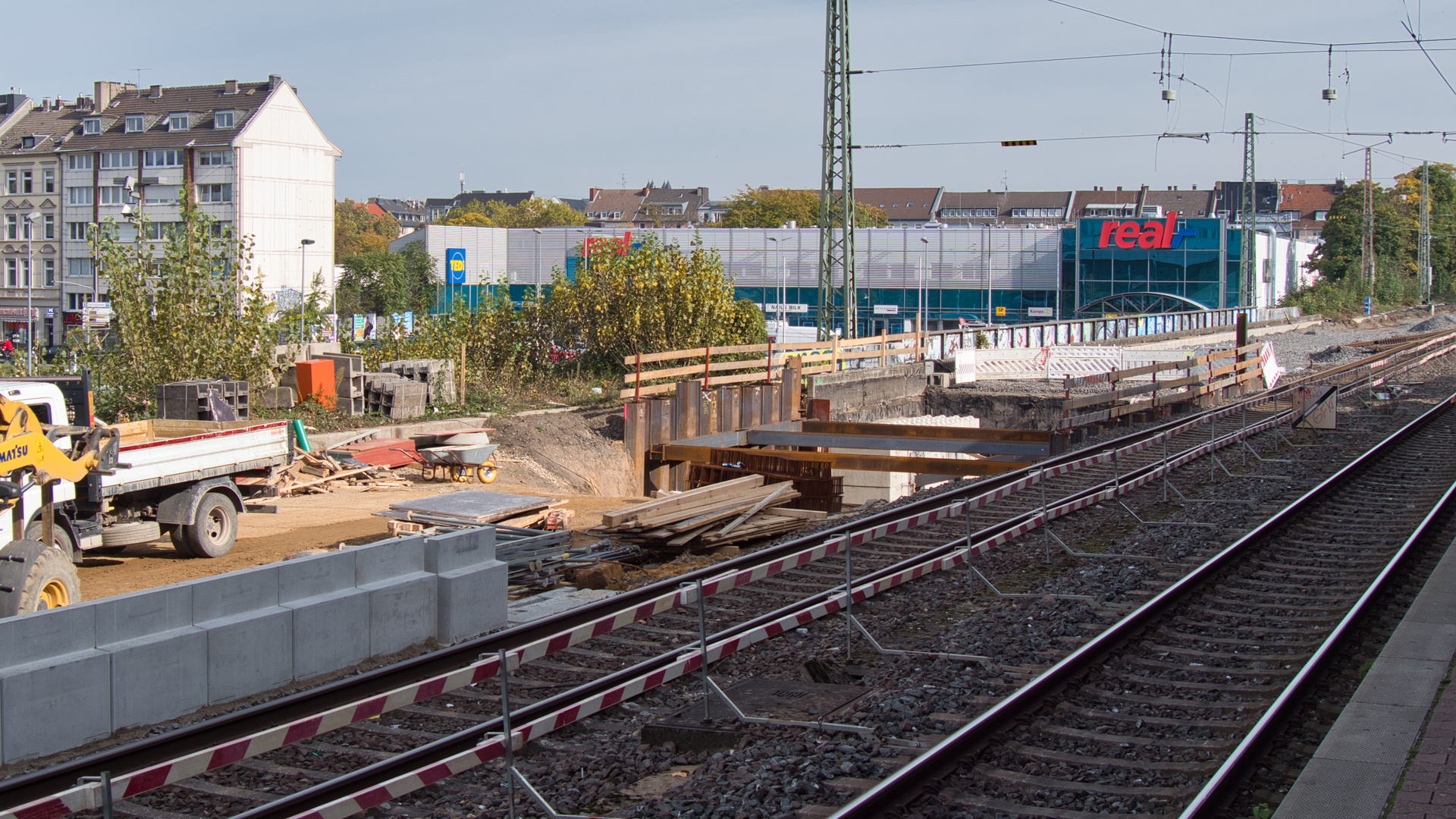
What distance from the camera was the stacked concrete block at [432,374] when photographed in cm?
2392

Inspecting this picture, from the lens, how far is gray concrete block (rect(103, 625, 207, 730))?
6996 millimetres

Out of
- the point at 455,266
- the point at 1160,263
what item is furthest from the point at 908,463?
the point at 1160,263

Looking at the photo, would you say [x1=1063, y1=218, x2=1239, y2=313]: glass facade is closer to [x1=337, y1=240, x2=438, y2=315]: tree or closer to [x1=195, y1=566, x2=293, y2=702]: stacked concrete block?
[x1=337, y1=240, x2=438, y2=315]: tree

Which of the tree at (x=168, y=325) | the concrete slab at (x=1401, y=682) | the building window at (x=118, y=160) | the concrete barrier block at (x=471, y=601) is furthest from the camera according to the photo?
the building window at (x=118, y=160)

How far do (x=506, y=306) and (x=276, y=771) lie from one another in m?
23.7

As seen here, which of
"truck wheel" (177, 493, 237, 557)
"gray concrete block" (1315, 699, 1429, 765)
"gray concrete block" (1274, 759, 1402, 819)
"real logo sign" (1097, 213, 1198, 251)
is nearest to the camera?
"gray concrete block" (1274, 759, 1402, 819)

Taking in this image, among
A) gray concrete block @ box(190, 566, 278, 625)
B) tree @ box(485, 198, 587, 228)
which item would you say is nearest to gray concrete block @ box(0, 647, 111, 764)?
gray concrete block @ box(190, 566, 278, 625)

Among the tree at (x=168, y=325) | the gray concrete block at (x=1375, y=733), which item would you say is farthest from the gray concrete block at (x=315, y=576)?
the tree at (x=168, y=325)

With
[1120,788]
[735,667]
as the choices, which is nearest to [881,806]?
[1120,788]

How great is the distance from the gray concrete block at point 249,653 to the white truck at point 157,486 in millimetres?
4844

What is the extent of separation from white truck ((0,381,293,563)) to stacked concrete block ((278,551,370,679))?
15.2 feet

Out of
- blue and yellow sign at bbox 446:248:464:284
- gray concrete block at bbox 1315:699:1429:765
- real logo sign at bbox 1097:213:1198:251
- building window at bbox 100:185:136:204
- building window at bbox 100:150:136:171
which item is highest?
building window at bbox 100:150:136:171

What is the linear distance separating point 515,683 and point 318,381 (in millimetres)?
16245

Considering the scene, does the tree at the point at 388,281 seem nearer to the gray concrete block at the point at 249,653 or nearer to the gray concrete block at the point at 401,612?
the gray concrete block at the point at 401,612
